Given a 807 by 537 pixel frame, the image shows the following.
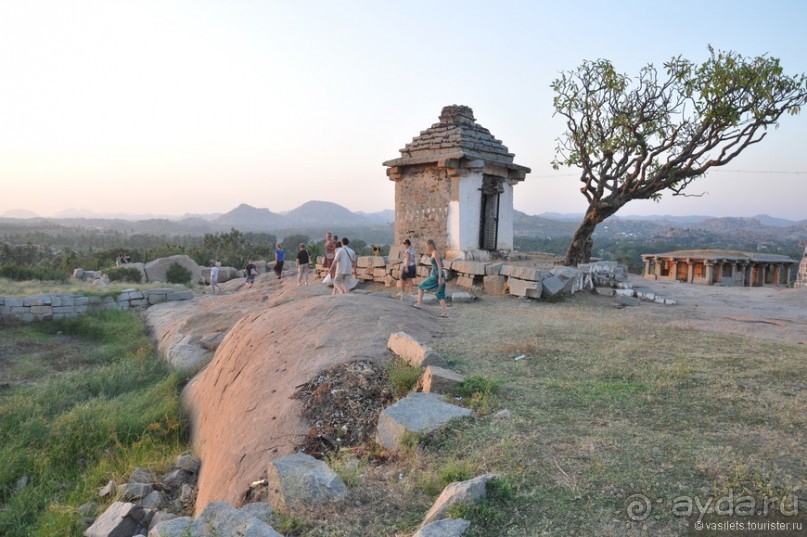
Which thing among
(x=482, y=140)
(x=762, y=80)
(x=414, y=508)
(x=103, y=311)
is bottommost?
(x=103, y=311)

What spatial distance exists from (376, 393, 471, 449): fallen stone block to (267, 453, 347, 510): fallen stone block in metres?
0.74

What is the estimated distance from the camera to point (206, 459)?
18.0 ft

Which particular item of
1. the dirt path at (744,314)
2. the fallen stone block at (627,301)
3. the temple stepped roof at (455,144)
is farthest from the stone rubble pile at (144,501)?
the fallen stone block at (627,301)

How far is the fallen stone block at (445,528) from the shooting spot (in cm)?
255

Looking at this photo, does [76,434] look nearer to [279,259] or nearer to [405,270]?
[405,270]

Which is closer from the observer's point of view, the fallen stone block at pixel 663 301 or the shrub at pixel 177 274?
the fallen stone block at pixel 663 301

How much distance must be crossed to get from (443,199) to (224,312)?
6.51m

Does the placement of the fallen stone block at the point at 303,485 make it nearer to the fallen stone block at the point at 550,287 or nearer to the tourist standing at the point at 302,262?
the fallen stone block at the point at 550,287

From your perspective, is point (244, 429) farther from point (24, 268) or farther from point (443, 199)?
point (24, 268)

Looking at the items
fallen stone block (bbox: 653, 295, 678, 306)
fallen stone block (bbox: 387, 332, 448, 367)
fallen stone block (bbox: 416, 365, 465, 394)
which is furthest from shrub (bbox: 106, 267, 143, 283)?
fallen stone block (bbox: 416, 365, 465, 394)

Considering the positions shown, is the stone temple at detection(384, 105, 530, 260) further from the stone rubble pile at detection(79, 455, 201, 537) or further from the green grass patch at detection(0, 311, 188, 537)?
the stone rubble pile at detection(79, 455, 201, 537)

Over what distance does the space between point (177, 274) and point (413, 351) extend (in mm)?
19109

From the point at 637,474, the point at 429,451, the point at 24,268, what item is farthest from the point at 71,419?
the point at 24,268

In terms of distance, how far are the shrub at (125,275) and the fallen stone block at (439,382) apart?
1969 cm
